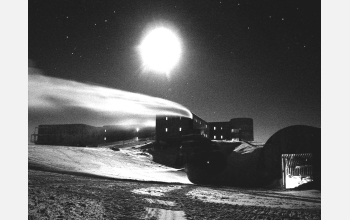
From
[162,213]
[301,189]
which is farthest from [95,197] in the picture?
[301,189]

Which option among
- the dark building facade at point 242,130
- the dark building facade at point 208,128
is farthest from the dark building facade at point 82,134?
the dark building facade at point 242,130

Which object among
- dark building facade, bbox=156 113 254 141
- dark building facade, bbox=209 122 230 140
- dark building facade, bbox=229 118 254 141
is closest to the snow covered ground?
dark building facade, bbox=156 113 254 141

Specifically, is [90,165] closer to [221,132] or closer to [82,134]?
[82,134]

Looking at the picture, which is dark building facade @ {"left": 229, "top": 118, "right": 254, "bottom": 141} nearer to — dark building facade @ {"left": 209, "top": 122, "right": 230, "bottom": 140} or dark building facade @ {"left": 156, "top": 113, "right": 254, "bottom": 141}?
dark building facade @ {"left": 156, "top": 113, "right": 254, "bottom": 141}

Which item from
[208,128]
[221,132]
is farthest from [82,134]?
[208,128]

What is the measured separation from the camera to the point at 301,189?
833cm

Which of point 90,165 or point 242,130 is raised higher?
point 242,130

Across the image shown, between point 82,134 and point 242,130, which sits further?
point 242,130

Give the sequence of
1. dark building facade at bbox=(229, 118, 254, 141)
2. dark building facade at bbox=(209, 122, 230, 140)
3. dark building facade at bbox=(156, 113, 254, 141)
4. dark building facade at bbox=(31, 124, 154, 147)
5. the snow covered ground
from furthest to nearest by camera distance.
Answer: dark building facade at bbox=(229, 118, 254, 141) < dark building facade at bbox=(209, 122, 230, 140) < dark building facade at bbox=(31, 124, 154, 147) < dark building facade at bbox=(156, 113, 254, 141) < the snow covered ground

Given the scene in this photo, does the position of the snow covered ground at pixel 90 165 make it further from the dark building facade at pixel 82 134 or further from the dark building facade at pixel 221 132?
the dark building facade at pixel 221 132

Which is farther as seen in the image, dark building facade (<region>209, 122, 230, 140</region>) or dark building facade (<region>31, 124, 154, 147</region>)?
dark building facade (<region>209, 122, 230, 140</region>)
